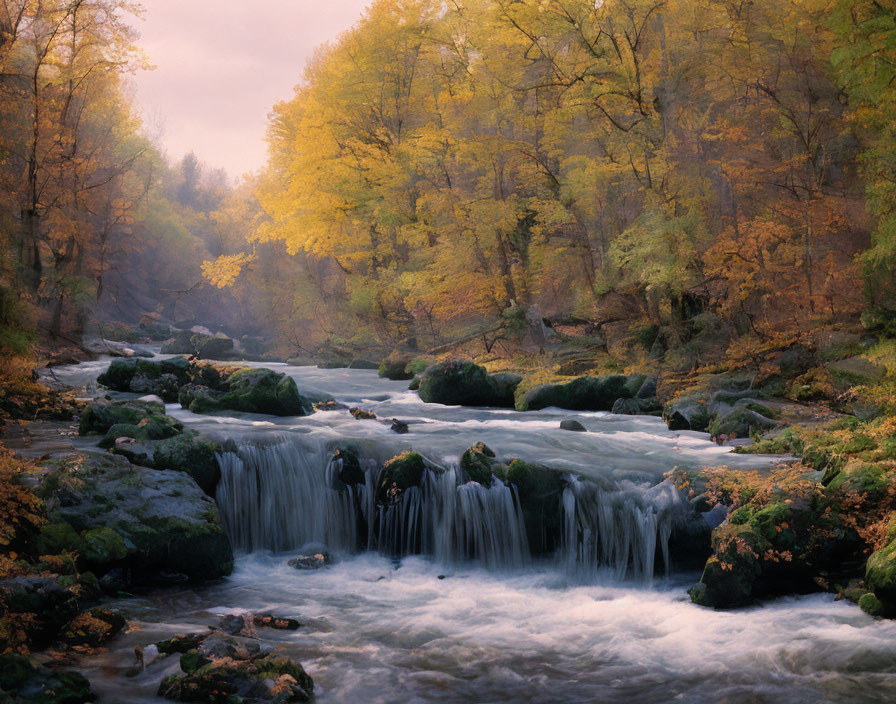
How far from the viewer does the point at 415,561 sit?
25.2ft

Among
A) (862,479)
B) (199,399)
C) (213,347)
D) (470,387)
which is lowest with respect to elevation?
(862,479)

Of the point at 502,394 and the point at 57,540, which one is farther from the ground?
the point at 502,394

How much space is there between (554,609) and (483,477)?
2087 millimetres

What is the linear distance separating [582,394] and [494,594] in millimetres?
7713

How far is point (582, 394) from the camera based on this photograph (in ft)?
45.7

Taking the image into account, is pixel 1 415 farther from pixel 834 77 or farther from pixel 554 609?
pixel 834 77

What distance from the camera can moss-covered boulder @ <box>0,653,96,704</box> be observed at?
381cm

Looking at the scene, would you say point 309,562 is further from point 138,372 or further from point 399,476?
point 138,372

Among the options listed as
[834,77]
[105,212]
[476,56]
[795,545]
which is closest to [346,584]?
[795,545]

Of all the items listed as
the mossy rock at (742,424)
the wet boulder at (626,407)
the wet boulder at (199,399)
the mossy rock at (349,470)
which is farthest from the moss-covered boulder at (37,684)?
the wet boulder at (626,407)

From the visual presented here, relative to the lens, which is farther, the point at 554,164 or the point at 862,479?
the point at 554,164

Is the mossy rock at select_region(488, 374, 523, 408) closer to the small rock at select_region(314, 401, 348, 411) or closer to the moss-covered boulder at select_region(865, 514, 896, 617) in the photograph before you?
the small rock at select_region(314, 401, 348, 411)

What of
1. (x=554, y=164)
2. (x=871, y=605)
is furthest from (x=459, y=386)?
(x=871, y=605)

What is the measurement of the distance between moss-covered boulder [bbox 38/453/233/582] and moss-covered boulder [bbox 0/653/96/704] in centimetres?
209
